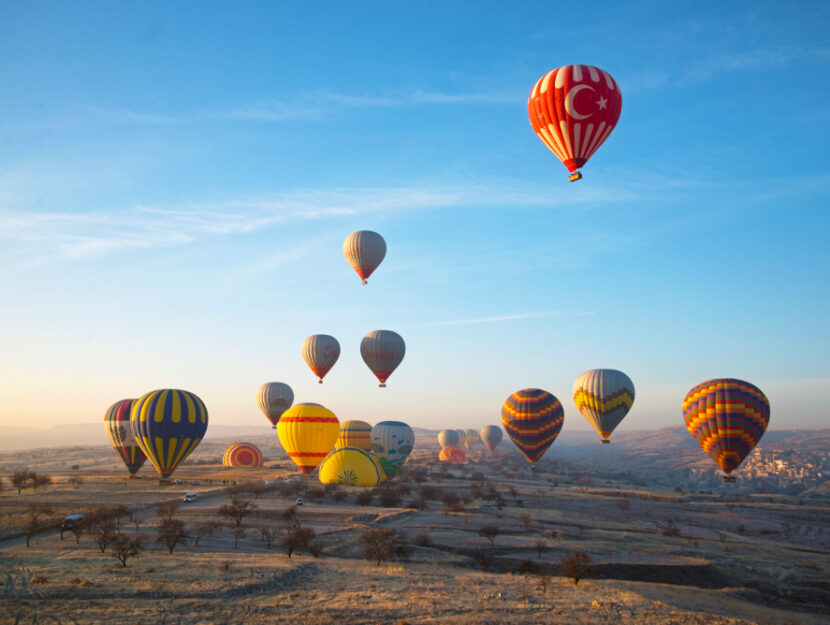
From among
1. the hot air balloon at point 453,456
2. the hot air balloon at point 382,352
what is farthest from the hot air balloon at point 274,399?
the hot air balloon at point 453,456

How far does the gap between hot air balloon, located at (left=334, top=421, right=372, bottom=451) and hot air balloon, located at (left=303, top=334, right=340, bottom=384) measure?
6.32 m

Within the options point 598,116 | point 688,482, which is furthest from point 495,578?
point 688,482

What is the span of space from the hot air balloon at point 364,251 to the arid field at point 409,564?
20746mm

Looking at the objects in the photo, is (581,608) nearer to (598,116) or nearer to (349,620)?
(349,620)

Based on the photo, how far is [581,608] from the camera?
20562mm

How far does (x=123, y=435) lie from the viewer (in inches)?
2066

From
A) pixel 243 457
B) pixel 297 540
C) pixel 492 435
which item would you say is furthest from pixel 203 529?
pixel 492 435

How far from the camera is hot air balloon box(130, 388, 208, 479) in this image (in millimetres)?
42656

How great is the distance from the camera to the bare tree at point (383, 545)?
2850cm

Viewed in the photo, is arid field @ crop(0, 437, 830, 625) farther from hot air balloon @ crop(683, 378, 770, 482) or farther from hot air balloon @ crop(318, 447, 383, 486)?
hot air balloon @ crop(683, 378, 770, 482)

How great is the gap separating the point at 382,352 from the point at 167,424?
21.7 meters

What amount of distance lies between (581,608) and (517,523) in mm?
18819

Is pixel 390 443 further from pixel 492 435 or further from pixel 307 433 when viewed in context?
pixel 492 435

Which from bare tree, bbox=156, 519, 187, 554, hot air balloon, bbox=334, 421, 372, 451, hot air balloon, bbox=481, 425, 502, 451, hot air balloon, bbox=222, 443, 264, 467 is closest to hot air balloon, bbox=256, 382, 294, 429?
hot air balloon, bbox=222, 443, 264, 467
